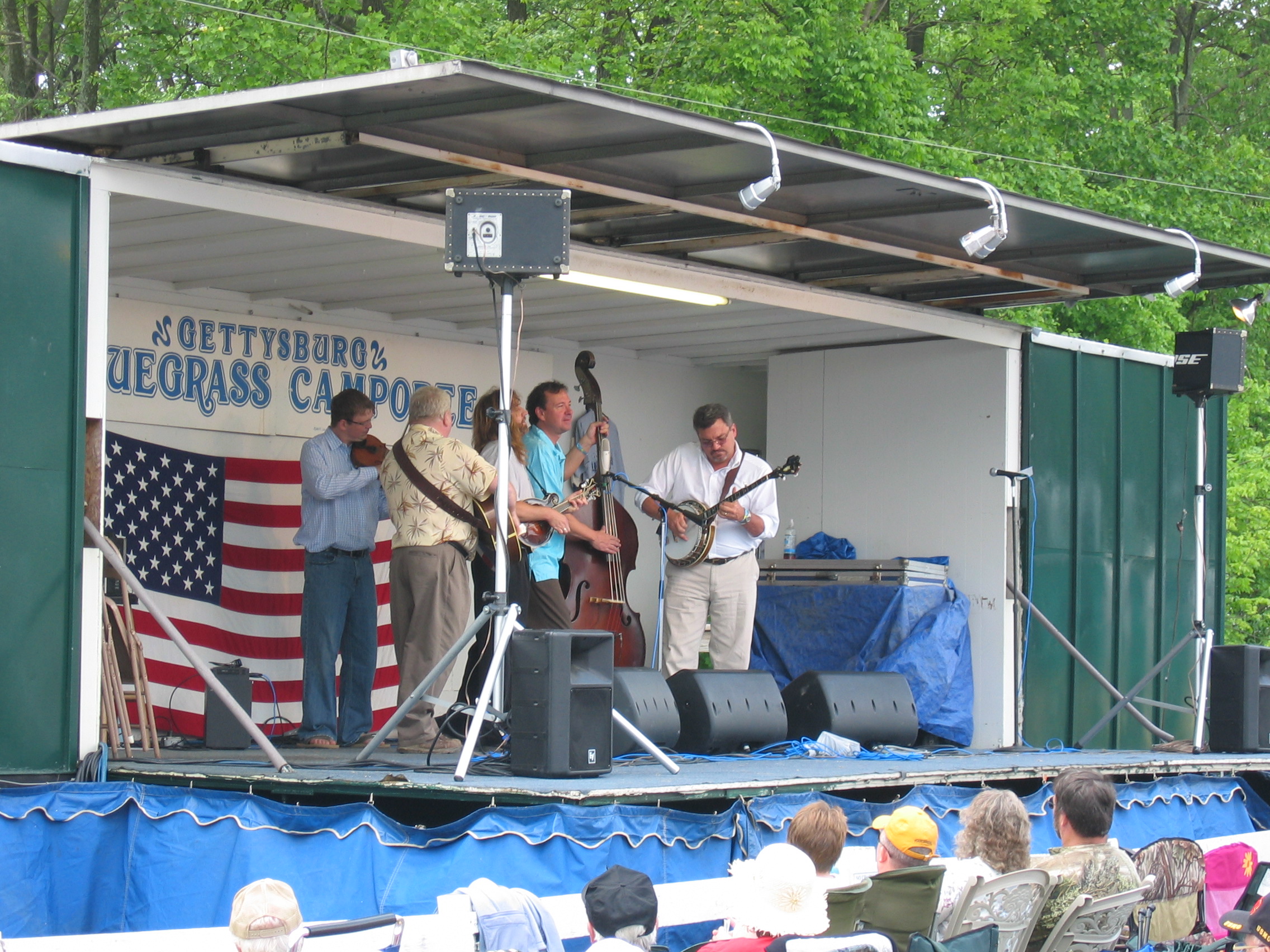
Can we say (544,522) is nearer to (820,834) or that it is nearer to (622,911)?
(820,834)

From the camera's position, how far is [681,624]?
8500mm

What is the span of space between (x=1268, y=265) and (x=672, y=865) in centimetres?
527

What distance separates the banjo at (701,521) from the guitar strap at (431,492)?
172 centimetres

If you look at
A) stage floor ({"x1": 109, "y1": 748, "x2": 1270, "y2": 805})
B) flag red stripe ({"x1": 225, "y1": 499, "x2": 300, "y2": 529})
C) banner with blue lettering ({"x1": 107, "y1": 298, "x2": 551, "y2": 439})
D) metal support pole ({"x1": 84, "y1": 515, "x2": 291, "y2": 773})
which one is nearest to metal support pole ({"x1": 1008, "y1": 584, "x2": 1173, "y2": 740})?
stage floor ({"x1": 109, "y1": 748, "x2": 1270, "y2": 805})

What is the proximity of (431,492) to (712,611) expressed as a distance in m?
2.19

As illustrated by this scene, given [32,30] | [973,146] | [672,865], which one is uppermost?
[32,30]

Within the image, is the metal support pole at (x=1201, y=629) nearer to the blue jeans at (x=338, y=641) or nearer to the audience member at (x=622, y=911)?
the blue jeans at (x=338, y=641)

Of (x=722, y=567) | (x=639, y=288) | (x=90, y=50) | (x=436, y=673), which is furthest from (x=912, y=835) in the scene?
(x=90, y=50)

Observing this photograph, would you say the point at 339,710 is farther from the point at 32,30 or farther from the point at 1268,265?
the point at 32,30

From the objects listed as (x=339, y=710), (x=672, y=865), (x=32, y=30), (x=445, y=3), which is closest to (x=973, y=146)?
(x=445, y=3)

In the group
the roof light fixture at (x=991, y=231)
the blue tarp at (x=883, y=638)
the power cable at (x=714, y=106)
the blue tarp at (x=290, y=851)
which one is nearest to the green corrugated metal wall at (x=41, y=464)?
the blue tarp at (x=290, y=851)

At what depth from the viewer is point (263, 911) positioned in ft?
11.2

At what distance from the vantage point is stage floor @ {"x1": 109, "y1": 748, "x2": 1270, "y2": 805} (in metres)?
5.36

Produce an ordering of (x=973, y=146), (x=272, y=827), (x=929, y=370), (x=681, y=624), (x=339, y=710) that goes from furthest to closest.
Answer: (x=973, y=146) → (x=929, y=370) → (x=681, y=624) → (x=339, y=710) → (x=272, y=827)
